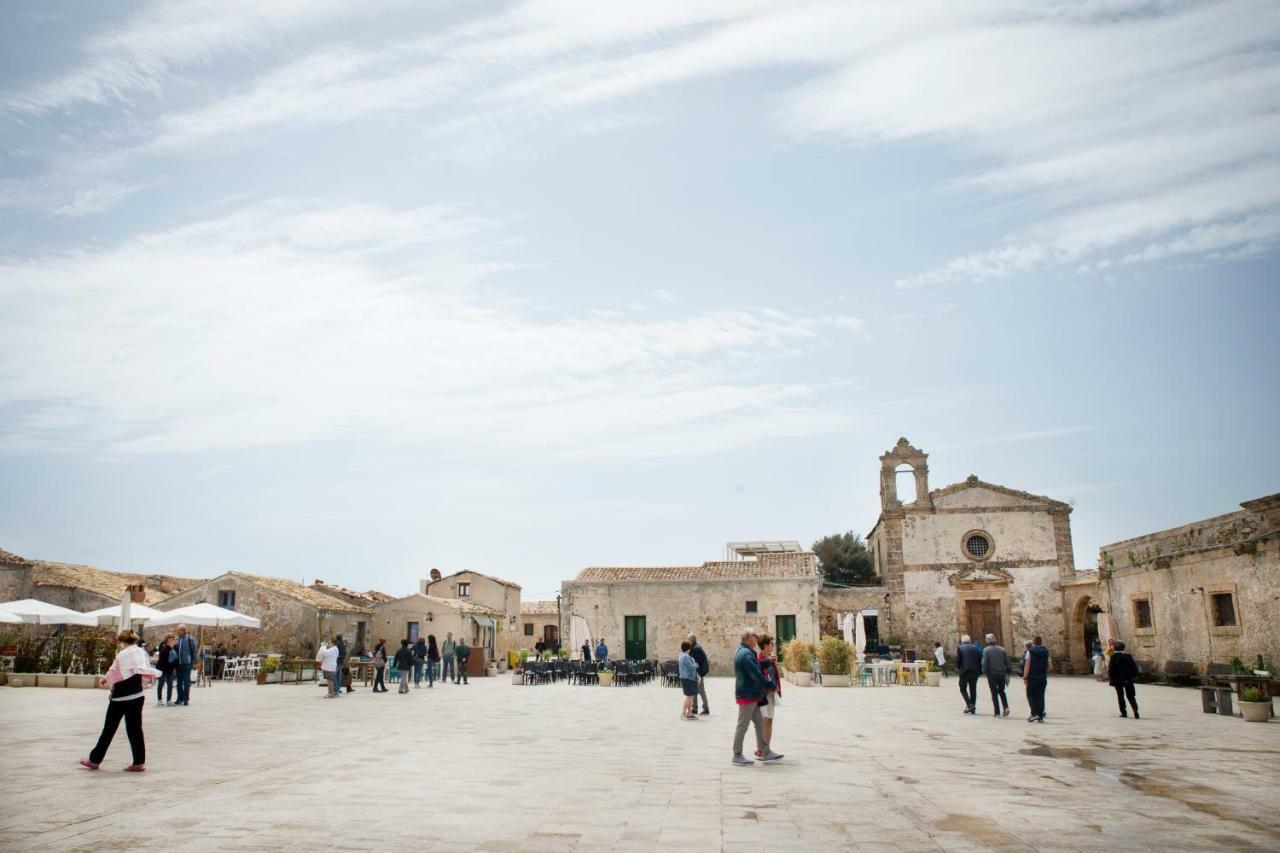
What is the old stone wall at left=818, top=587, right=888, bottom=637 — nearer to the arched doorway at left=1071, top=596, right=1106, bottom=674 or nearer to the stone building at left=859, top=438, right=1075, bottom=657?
the stone building at left=859, top=438, right=1075, bottom=657

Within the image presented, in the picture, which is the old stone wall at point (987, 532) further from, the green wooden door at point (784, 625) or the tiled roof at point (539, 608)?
the tiled roof at point (539, 608)

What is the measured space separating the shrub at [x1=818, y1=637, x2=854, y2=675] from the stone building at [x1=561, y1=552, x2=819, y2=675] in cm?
890

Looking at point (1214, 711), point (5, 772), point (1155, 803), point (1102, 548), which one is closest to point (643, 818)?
point (1155, 803)

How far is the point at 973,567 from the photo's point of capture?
108 feet

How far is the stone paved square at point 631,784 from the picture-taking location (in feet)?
19.3

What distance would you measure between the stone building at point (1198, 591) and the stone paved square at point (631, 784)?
6.47 meters

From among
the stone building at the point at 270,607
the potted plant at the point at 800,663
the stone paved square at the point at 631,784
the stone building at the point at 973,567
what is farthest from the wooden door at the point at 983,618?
the stone building at the point at 270,607

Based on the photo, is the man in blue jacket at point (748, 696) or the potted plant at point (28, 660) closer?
the man in blue jacket at point (748, 696)

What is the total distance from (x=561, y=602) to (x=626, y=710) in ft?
59.2

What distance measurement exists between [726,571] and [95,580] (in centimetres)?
2487

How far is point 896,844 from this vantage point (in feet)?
18.8

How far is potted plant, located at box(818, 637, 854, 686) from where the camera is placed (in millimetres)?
22703

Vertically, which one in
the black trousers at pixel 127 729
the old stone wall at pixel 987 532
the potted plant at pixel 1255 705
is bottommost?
the potted plant at pixel 1255 705

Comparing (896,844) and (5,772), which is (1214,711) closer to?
(896,844)
